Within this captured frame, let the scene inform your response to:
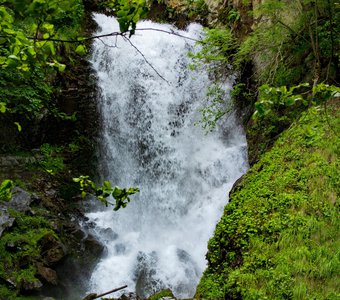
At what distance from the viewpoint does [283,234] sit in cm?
442

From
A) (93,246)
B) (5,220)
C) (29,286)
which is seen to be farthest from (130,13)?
(93,246)

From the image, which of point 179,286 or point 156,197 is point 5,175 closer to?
point 156,197

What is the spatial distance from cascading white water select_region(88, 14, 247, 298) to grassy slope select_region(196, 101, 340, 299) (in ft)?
9.97

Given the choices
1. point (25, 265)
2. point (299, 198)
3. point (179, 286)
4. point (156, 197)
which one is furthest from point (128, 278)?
point (299, 198)

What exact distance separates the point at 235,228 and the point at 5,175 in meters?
6.73

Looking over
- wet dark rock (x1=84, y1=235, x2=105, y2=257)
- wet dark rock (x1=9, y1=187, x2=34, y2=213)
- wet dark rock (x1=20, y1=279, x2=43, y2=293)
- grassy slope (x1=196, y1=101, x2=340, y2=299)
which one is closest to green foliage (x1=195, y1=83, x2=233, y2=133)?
grassy slope (x1=196, y1=101, x2=340, y2=299)

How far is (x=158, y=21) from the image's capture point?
16391 millimetres

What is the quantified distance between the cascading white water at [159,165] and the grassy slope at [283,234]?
9.97ft

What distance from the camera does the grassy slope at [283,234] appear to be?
12.5ft

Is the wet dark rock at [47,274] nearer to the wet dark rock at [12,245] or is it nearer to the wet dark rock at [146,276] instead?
the wet dark rock at [12,245]

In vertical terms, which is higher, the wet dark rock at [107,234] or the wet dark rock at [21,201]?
the wet dark rock at [21,201]

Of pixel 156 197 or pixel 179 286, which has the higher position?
pixel 156 197

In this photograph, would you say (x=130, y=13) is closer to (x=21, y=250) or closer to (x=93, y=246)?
(x=21, y=250)

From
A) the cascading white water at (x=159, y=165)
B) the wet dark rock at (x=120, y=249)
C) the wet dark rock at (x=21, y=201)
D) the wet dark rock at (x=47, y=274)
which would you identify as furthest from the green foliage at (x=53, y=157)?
the wet dark rock at (x=47, y=274)
